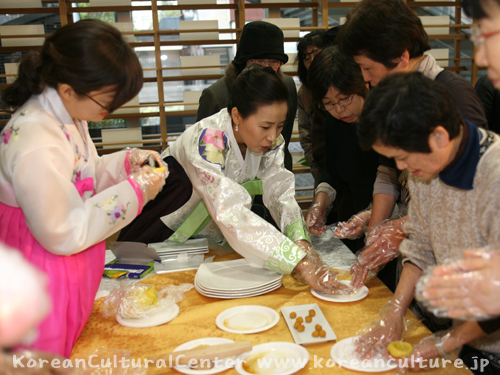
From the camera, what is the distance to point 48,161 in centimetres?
117

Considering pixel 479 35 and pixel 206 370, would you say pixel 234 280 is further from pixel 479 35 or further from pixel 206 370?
pixel 479 35

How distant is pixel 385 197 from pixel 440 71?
2.05ft

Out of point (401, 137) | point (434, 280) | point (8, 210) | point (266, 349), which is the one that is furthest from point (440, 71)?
point (8, 210)

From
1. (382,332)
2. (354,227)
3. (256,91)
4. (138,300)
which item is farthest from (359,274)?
(256,91)

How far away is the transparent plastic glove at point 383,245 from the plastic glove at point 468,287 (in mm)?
688

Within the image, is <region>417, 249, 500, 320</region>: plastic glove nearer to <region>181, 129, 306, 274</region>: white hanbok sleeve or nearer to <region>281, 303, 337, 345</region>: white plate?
<region>281, 303, 337, 345</region>: white plate

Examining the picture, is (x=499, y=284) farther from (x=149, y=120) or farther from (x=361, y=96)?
(x=149, y=120)

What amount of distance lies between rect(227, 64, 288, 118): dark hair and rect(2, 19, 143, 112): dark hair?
2.20ft


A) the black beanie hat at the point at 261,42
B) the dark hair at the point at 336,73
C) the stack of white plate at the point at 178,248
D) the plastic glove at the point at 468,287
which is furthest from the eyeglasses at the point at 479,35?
the black beanie hat at the point at 261,42

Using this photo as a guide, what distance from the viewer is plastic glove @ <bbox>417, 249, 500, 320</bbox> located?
812mm

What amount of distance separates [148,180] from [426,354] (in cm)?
97

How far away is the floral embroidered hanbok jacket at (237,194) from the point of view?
1686mm

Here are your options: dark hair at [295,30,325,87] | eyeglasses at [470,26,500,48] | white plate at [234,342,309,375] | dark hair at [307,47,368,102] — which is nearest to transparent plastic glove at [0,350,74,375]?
white plate at [234,342,309,375]

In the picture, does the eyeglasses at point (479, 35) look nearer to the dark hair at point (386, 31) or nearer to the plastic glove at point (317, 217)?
the dark hair at point (386, 31)
